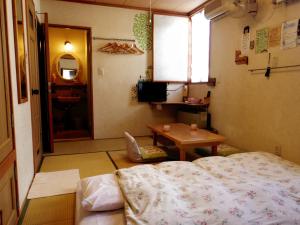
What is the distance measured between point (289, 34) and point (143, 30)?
9.36ft

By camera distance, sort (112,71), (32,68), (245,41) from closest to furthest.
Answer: (32,68)
(245,41)
(112,71)

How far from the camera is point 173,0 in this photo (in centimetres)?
436

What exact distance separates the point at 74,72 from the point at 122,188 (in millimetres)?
4623

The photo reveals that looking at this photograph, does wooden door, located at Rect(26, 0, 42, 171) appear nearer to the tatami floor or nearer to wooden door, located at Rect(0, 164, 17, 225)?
the tatami floor

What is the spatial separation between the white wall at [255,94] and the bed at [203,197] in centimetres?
101

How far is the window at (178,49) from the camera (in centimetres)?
484

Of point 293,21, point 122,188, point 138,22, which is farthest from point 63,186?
point 138,22

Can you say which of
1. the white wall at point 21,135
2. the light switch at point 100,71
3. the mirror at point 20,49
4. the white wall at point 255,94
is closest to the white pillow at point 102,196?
the white wall at point 21,135

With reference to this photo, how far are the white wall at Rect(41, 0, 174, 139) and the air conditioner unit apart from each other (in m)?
1.57

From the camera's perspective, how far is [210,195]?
1458 mm

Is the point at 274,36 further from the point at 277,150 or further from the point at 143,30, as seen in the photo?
the point at 143,30

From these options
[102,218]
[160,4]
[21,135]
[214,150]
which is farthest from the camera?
[160,4]

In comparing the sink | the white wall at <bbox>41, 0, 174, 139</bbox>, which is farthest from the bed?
the sink

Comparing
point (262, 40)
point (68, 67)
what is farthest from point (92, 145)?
point (262, 40)
